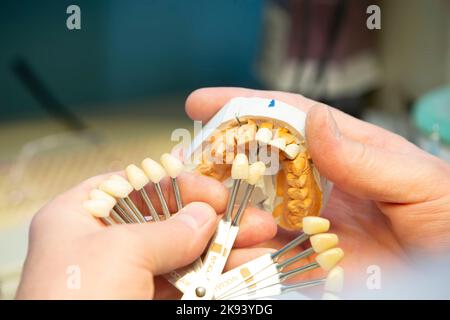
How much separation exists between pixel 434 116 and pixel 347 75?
0.39 meters

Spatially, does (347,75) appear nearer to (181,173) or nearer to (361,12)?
(361,12)

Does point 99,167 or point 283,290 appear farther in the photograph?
point 99,167

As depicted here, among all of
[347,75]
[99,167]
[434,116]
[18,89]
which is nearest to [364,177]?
[434,116]

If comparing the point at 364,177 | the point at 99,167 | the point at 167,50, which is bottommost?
the point at 99,167

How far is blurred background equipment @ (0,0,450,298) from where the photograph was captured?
136 cm

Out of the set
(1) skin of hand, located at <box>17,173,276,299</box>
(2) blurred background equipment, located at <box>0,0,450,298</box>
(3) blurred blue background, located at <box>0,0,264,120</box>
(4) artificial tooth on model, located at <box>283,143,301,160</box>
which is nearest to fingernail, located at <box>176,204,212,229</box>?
(1) skin of hand, located at <box>17,173,276,299</box>

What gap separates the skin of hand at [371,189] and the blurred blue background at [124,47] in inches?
25.7

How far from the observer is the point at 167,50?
4.76ft

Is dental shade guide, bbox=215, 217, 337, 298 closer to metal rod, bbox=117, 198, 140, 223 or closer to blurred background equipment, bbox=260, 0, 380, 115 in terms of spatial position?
metal rod, bbox=117, 198, 140, 223

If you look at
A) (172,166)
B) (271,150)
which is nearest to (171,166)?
(172,166)

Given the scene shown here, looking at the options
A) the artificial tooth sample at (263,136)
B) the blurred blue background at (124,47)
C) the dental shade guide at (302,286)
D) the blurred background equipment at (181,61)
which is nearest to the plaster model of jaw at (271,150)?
the artificial tooth sample at (263,136)

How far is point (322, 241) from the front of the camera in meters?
0.57

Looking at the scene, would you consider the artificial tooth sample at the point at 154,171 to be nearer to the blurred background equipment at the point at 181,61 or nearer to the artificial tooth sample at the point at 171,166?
the artificial tooth sample at the point at 171,166

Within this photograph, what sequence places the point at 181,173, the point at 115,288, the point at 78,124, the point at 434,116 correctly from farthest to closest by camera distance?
the point at 78,124 < the point at 434,116 < the point at 181,173 < the point at 115,288
